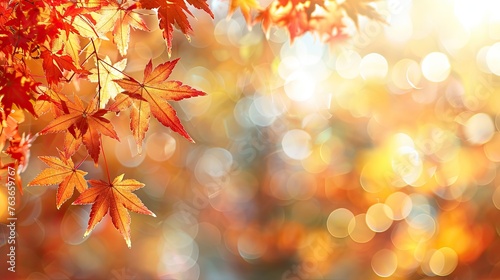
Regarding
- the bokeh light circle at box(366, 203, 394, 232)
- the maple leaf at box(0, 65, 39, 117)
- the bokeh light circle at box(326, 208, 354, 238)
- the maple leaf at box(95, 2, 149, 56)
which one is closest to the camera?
the maple leaf at box(0, 65, 39, 117)

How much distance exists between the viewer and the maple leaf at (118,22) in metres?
1.40

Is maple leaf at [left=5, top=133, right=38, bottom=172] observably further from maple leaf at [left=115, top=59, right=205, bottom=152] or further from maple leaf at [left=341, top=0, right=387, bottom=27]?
maple leaf at [left=341, top=0, right=387, bottom=27]

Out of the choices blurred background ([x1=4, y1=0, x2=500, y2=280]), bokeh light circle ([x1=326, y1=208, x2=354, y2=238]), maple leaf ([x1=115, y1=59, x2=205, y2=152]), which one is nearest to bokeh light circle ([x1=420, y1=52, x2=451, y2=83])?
blurred background ([x1=4, y1=0, x2=500, y2=280])

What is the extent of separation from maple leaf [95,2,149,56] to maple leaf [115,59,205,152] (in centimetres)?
15

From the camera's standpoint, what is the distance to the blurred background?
7148mm

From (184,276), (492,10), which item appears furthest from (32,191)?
(492,10)

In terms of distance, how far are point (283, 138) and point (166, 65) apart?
633 cm

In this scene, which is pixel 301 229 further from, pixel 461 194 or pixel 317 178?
pixel 461 194

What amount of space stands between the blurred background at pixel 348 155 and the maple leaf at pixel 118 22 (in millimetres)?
5427

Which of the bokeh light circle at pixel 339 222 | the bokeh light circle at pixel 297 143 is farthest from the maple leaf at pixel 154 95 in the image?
the bokeh light circle at pixel 339 222

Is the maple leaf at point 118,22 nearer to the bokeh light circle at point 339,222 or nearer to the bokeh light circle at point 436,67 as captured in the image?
the bokeh light circle at point 339,222

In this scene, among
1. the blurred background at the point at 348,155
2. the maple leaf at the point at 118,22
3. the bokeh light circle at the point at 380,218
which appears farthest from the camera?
the bokeh light circle at the point at 380,218

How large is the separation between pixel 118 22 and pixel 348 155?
6401 mm

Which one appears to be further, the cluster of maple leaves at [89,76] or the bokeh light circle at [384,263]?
the bokeh light circle at [384,263]
